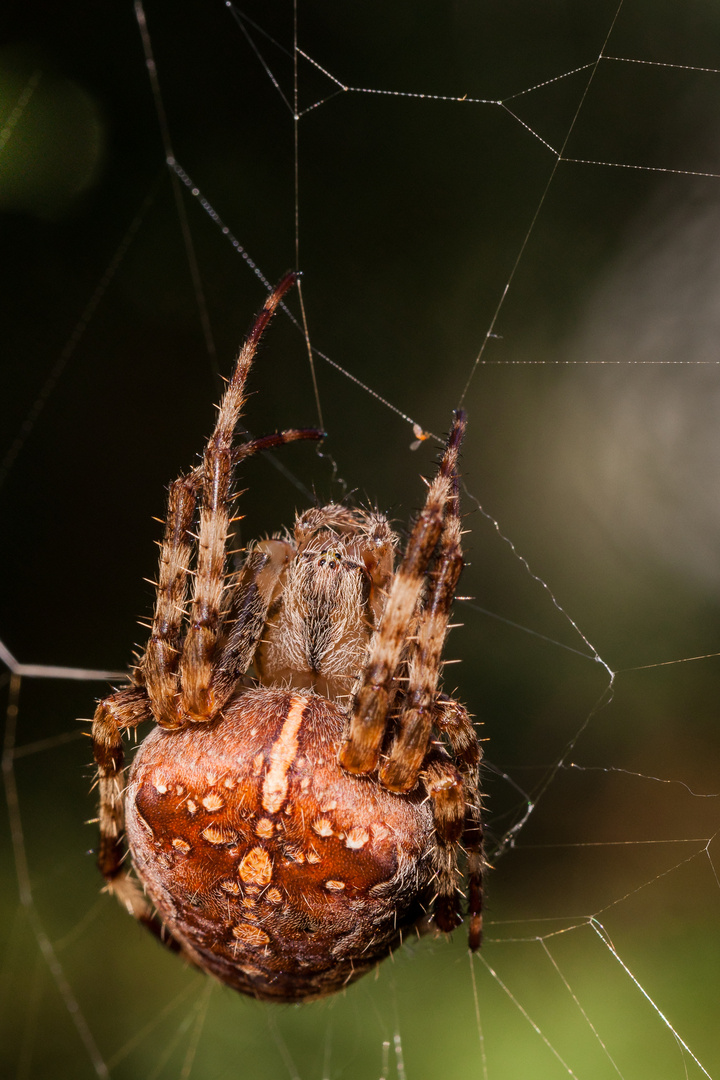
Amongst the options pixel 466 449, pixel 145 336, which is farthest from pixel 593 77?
pixel 145 336

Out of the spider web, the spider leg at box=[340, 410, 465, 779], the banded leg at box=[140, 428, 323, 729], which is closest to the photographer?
the spider leg at box=[340, 410, 465, 779]

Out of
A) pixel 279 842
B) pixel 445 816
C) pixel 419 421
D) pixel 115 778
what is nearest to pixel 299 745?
pixel 279 842

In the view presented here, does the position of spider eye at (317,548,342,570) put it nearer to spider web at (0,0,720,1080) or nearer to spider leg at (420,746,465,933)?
spider leg at (420,746,465,933)

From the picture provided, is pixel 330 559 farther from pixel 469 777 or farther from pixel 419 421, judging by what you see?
pixel 419 421

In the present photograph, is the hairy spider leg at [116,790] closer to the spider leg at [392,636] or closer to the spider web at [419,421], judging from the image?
the spider leg at [392,636]

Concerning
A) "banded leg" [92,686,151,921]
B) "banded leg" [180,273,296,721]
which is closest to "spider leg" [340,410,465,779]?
"banded leg" [180,273,296,721]

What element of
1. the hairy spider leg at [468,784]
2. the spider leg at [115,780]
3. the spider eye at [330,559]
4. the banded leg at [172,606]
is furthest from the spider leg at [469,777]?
the spider leg at [115,780]
